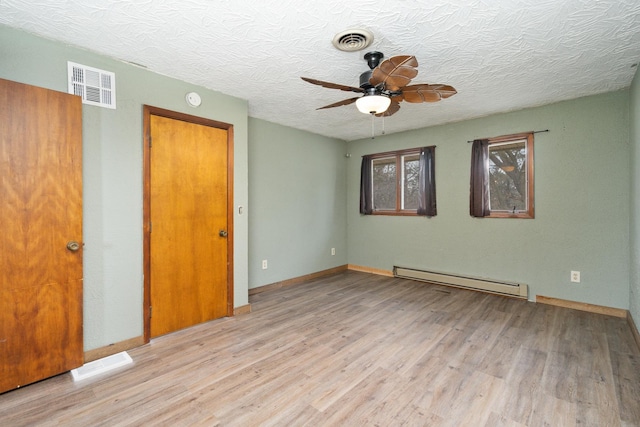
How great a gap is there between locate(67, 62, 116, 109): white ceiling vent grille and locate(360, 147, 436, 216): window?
3.95 metres

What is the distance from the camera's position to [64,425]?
5.57ft

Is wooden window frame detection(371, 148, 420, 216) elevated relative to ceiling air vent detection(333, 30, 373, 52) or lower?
lower

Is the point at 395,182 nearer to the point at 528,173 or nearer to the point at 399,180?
the point at 399,180

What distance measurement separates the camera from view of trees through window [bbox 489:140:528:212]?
3.96 m

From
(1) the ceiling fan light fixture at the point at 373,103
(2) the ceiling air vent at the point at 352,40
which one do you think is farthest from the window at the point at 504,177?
(2) the ceiling air vent at the point at 352,40

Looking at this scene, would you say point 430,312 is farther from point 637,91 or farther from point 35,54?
point 35,54

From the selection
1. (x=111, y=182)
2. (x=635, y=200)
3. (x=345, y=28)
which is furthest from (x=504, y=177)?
(x=111, y=182)

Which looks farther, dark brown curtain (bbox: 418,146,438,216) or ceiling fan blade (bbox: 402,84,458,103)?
dark brown curtain (bbox: 418,146,438,216)

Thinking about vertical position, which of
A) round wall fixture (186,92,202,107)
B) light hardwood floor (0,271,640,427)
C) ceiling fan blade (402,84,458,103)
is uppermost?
round wall fixture (186,92,202,107)

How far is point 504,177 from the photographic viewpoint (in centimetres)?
410

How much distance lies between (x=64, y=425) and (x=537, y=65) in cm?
431

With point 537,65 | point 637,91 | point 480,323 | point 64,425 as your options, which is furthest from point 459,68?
point 64,425

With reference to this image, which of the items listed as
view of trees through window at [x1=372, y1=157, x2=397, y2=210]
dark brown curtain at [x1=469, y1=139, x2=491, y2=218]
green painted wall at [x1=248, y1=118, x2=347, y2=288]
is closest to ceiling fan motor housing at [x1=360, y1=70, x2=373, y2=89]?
green painted wall at [x1=248, y1=118, x2=347, y2=288]

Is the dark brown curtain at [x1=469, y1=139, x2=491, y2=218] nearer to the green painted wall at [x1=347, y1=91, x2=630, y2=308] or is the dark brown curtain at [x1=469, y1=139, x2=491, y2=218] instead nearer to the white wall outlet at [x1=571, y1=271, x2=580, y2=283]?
the green painted wall at [x1=347, y1=91, x2=630, y2=308]
